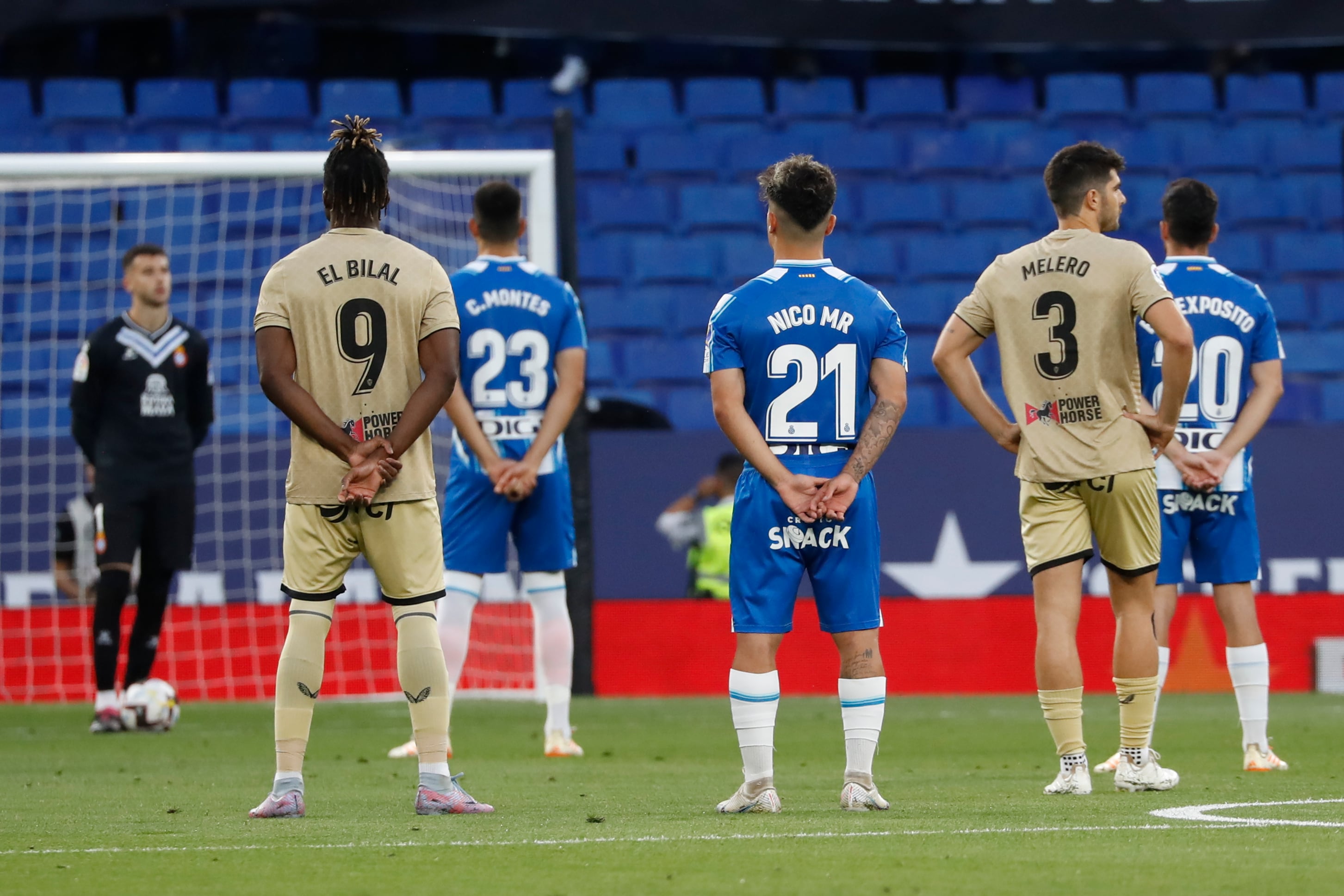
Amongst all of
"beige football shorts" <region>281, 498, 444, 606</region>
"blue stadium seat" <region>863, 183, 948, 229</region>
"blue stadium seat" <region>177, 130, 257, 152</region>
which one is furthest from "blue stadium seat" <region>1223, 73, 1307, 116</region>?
"beige football shorts" <region>281, 498, 444, 606</region>

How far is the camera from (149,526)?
900 centimetres

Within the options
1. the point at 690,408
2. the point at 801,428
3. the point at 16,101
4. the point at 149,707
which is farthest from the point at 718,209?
the point at 801,428

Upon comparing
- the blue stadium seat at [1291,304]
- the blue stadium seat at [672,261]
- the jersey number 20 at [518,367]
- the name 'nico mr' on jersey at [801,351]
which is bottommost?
the name 'nico mr' on jersey at [801,351]

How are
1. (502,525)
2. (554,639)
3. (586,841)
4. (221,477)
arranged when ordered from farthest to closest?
(221,477), (554,639), (502,525), (586,841)

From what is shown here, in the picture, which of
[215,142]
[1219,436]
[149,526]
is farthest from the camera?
[215,142]

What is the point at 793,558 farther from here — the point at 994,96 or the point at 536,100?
the point at 994,96

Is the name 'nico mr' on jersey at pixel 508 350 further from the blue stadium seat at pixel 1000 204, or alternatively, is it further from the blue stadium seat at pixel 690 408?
the blue stadium seat at pixel 1000 204

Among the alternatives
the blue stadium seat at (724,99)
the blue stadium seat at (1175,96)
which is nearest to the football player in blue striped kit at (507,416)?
the blue stadium seat at (724,99)

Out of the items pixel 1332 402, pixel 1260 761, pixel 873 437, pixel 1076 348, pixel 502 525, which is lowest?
pixel 1260 761

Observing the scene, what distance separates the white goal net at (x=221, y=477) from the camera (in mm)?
9859

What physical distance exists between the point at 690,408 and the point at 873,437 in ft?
28.2

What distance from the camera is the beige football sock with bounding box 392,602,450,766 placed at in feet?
16.3

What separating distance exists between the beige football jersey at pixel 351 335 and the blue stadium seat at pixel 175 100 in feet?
35.0

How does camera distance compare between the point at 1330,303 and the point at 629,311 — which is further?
the point at 1330,303
